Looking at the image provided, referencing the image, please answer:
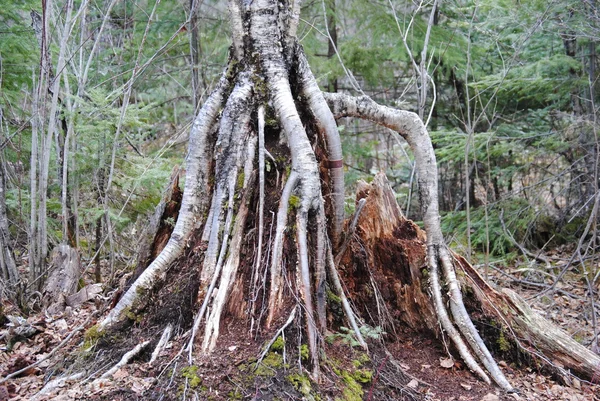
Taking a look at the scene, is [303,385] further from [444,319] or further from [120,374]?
[444,319]

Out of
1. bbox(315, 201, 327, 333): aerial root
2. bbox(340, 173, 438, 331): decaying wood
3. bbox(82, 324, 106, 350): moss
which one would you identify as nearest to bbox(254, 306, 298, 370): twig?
bbox(315, 201, 327, 333): aerial root

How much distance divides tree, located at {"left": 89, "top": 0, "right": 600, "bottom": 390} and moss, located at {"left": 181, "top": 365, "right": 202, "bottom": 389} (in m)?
0.11

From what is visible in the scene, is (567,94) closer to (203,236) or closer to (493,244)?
(493,244)

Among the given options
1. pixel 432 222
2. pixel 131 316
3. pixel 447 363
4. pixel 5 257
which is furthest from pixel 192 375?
pixel 5 257

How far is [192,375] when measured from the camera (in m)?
3.07

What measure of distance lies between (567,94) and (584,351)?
6361 mm

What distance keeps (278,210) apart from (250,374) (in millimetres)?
1175

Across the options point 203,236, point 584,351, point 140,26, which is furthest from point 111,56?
point 584,351

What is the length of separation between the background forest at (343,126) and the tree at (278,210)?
1.56 metres

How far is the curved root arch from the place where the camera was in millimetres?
3590

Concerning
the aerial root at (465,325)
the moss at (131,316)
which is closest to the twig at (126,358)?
the moss at (131,316)

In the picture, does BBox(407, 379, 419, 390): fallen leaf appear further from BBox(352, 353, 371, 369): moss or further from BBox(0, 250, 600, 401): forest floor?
BBox(352, 353, 371, 369): moss

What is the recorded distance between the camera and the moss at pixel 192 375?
301 centimetres

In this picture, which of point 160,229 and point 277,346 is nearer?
point 277,346
